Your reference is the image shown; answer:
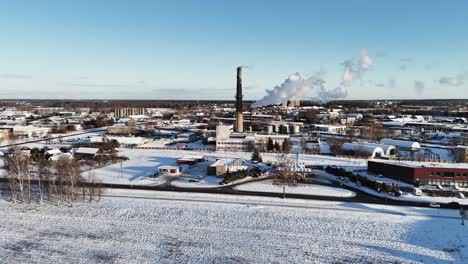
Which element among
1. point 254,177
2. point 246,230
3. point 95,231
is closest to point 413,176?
point 254,177

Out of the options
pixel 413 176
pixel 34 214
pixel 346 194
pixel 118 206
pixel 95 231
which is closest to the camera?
pixel 95 231

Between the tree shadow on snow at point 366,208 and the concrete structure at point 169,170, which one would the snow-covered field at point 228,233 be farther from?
the concrete structure at point 169,170

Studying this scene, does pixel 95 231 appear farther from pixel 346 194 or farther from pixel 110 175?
pixel 346 194

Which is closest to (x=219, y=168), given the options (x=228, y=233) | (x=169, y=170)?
(x=169, y=170)

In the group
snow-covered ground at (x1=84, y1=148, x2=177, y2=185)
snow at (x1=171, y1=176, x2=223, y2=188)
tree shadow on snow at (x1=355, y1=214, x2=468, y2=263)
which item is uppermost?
snow-covered ground at (x1=84, y1=148, x2=177, y2=185)

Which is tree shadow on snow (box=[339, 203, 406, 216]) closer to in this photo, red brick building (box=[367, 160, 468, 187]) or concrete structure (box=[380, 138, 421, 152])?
Answer: red brick building (box=[367, 160, 468, 187])

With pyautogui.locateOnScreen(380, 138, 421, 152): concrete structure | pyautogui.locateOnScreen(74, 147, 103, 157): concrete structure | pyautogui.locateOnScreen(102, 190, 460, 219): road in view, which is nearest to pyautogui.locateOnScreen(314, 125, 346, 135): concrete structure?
pyautogui.locateOnScreen(380, 138, 421, 152): concrete structure

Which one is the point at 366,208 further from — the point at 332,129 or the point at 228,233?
the point at 332,129

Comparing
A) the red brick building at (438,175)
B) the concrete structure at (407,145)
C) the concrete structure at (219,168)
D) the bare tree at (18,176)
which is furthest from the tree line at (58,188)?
the concrete structure at (407,145)
